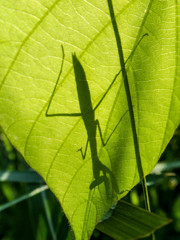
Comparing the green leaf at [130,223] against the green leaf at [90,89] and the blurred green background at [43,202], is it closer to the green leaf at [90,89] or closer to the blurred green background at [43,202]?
the green leaf at [90,89]

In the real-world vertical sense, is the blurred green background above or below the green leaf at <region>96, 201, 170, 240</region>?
below

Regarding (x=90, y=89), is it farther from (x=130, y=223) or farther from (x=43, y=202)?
(x=43, y=202)

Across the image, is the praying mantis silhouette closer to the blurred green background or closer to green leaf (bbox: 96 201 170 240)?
green leaf (bbox: 96 201 170 240)

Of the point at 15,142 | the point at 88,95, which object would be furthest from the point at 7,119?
the point at 88,95

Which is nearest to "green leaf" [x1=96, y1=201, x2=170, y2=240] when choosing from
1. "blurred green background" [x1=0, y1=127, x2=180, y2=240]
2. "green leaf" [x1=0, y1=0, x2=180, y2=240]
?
"green leaf" [x1=0, y1=0, x2=180, y2=240]

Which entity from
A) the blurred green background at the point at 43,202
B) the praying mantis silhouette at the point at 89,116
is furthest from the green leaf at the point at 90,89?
the blurred green background at the point at 43,202

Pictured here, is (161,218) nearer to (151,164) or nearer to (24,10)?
(151,164)
